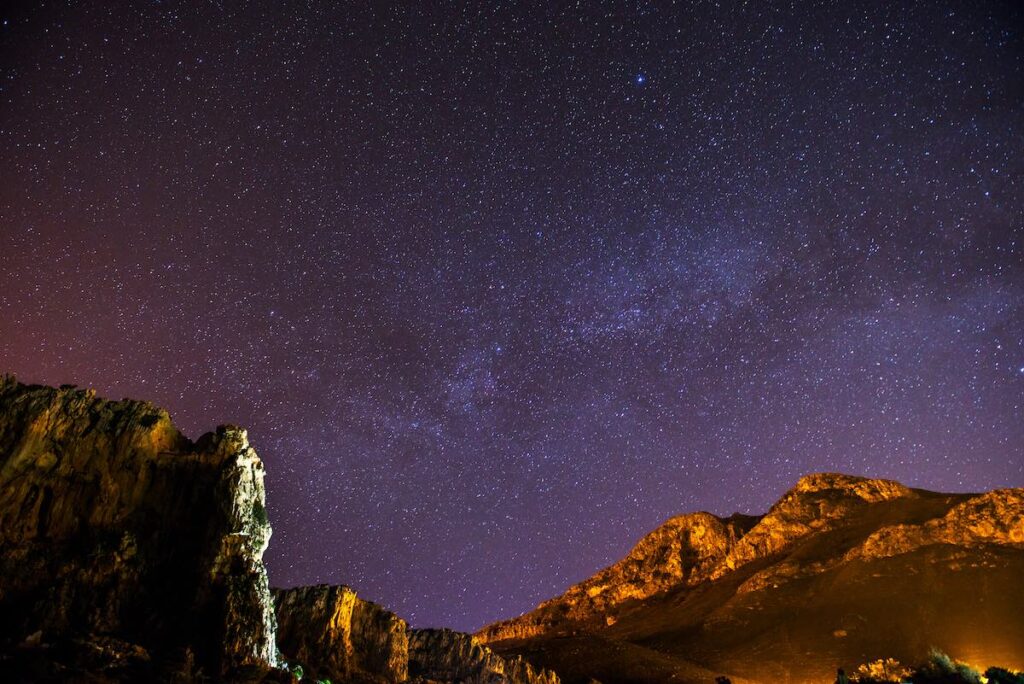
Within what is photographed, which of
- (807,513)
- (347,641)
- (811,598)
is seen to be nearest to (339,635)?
(347,641)

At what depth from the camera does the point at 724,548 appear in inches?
7283

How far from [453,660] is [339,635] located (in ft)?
65.8

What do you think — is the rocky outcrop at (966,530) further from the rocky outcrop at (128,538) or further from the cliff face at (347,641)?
the rocky outcrop at (128,538)

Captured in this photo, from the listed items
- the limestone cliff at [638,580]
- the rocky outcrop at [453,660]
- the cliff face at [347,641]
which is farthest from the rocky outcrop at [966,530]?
the cliff face at [347,641]

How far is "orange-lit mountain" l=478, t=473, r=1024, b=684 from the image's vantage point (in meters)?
91.6

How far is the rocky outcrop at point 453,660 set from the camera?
59188mm

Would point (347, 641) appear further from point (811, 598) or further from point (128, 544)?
point (811, 598)

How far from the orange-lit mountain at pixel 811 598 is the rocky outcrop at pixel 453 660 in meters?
30.3

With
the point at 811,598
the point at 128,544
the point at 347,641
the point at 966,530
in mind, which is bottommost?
the point at 347,641

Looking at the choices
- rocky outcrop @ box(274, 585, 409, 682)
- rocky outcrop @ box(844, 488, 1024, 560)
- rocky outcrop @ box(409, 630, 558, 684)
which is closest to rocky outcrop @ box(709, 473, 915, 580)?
rocky outcrop @ box(844, 488, 1024, 560)

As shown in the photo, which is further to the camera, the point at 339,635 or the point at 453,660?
the point at 453,660

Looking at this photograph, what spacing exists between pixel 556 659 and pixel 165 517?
8410cm

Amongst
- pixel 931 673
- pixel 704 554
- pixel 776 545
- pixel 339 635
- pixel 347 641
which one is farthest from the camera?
pixel 704 554

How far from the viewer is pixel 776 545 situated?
16788cm
